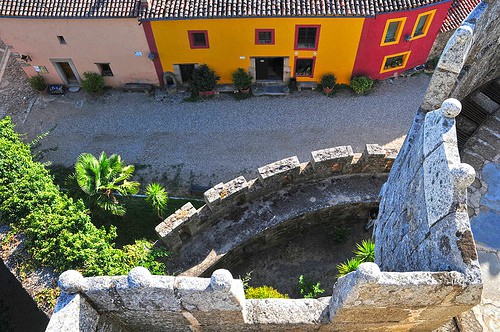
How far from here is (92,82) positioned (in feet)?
73.2

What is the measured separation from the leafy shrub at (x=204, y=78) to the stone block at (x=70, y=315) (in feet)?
52.9

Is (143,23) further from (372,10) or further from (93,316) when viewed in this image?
(93,316)

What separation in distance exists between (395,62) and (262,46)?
25.2 feet

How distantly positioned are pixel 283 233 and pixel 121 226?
7.44 meters

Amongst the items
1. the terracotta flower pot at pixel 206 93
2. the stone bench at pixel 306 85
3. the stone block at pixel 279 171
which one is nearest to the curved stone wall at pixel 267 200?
the stone block at pixel 279 171

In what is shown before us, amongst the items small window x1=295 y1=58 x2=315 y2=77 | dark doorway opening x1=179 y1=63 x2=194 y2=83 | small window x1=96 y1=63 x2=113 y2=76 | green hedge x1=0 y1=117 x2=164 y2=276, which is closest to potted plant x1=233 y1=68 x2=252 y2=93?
dark doorway opening x1=179 y1=63 x2=194 y2=83

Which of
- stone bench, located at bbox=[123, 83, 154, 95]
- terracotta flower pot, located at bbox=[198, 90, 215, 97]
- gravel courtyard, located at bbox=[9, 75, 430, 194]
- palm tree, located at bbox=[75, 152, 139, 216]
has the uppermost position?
palm tree, located at bbox=[75, 152, 139, 216]

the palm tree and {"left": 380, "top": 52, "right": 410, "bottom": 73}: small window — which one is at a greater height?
the palm tree

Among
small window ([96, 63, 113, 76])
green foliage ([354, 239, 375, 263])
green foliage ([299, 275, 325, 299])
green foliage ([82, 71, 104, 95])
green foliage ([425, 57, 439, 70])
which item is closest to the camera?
green foliage ([354, 239, 375, 263])

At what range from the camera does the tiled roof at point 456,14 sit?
2136 cm

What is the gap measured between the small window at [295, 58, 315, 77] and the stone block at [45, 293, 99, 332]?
17412mm

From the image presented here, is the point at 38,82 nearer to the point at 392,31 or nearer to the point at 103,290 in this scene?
the point at 103,290

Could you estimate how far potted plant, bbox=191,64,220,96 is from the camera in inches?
856

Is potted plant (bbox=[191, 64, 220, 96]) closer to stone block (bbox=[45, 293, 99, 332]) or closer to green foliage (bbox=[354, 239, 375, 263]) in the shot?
green foliage (bbox=[354, 239, 375, 263])
